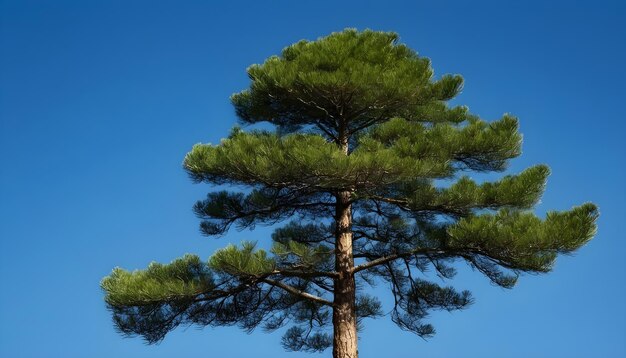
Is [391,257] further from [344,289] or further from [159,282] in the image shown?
[159,282]

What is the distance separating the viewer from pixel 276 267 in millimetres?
7590

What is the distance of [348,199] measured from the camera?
8.13 m

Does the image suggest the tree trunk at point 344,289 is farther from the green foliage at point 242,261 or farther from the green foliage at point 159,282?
the green foliage at point 159,282

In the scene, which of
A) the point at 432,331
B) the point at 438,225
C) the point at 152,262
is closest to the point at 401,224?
the point at 438,225

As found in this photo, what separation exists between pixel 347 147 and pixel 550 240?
238 centimetres

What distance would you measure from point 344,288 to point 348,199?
95cm

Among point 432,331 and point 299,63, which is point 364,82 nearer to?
point 299,63

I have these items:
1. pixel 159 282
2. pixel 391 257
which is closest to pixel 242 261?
pixel 159 282

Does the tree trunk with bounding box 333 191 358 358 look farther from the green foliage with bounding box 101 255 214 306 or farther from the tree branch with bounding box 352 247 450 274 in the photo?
the green foliage with bounding box 101 255 214 306

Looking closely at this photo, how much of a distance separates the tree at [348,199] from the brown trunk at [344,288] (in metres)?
0.01

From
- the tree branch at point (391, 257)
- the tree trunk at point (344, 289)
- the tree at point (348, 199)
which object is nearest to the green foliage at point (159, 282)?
the tree at point (348, 199)

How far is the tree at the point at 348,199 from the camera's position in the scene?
7.18 metres

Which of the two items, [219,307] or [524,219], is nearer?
[524,219]

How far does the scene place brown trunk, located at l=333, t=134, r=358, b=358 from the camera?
25.0 feet
